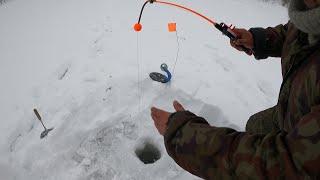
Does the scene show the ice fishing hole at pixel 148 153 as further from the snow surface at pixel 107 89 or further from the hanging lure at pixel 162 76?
the hanging lure at pixel 162 76

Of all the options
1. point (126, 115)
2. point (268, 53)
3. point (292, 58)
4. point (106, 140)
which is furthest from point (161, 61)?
point (292, 58)

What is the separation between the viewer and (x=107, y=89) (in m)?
3.55

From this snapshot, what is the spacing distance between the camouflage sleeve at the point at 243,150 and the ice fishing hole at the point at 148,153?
155cm

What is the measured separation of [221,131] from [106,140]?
1.85m

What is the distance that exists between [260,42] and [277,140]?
137 cm

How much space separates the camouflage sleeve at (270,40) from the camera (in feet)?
8.10

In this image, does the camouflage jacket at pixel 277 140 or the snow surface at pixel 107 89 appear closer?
the camouflage jacket at pixel 277 140

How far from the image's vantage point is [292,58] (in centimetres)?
163

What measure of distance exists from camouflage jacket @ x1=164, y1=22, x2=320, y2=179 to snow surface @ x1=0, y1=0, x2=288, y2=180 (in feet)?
4.48

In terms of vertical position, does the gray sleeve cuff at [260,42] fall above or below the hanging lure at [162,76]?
above

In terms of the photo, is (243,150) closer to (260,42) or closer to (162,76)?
(260,42)

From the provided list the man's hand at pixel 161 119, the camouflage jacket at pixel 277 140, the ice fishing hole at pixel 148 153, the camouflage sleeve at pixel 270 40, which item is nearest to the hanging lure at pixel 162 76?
the ice fishing hole at pixel 148 153

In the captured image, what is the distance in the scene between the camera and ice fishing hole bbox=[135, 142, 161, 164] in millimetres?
3145

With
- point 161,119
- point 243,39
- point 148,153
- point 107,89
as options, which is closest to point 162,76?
point 107,89
